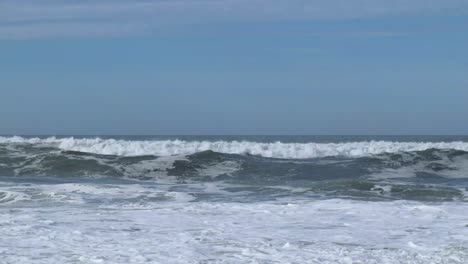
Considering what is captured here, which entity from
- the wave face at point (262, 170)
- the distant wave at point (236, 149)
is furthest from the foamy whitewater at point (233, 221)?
the distant wave at point (236, 149)

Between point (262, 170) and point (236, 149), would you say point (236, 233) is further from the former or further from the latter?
point (236, 149)

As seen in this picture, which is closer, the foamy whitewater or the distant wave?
the foamy whitewater

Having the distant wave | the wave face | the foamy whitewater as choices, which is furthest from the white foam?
the distant wave

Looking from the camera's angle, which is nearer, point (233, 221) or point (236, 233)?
point (236, 233)

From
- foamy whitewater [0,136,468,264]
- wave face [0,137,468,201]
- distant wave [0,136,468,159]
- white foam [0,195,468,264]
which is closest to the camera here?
white foam [0,195,468,264]

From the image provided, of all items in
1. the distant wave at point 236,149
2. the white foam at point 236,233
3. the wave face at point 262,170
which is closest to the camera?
the white foam at point 236,233

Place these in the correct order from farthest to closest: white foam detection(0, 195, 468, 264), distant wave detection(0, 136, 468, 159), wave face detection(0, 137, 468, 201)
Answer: distant wave detection(0, 136, 468, 159) < wave face detection(0, 137, 468, 201) < white foam detection(0, 195, 468, 264)

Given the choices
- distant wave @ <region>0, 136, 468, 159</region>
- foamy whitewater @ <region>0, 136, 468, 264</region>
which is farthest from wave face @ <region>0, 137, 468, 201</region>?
distant wave @ <region>0, 136, 468, 159</region>

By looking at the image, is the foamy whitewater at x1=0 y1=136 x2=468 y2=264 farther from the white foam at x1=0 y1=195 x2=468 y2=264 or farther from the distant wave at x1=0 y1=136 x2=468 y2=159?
the distant wave at x1=0 y1=136 x2=468 y2=159

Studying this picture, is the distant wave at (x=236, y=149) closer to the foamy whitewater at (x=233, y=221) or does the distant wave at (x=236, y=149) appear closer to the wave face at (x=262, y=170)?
the wave face at (x=262, y=170)

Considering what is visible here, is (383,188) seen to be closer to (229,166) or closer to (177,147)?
(229,166)

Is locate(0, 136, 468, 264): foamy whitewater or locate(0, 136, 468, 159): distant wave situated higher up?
locate(0, 136, 468, 159): distant wave

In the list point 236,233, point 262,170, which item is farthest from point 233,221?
point 262,170

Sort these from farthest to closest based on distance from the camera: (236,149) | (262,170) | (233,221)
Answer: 1. (236,149)
2. (262,170)
3. (233,221)
